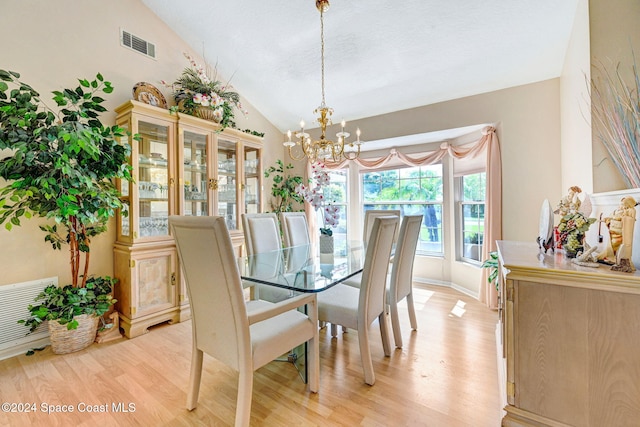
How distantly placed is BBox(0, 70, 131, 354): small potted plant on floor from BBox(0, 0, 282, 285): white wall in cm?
15

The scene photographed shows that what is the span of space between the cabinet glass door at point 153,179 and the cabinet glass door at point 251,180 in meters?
1.04

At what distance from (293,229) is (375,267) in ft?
4.73

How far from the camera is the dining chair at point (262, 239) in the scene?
234 centimetres

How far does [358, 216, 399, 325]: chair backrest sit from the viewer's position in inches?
67.6

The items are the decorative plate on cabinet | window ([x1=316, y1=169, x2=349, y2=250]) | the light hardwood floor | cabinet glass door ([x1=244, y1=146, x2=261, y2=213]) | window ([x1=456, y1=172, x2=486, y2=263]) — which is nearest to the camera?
the light hardwood floor

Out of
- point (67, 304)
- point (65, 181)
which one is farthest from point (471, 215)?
point (67, 304)

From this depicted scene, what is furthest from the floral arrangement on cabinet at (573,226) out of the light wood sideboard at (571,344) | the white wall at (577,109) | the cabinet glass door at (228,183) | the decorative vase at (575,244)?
the cabinet glass door at (228,183)

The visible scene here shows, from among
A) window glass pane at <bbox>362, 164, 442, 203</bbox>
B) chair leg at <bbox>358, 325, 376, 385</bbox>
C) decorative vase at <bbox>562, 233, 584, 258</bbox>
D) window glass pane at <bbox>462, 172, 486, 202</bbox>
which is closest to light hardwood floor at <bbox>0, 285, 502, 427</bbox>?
chair leg at <bbox>358, 325, 376, 385</bbox>

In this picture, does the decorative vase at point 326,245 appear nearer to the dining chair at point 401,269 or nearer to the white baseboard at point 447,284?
the dining chair at point 401,269

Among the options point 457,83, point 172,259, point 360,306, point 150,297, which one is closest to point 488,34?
point 457,83

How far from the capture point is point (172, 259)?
2752 millimetres

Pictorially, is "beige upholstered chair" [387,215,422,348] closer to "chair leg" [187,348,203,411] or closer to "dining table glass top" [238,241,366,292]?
"dining table glass top" [238,241,366,292]

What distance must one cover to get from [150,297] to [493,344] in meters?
3.10

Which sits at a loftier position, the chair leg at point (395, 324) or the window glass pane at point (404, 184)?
the window glass pane at point (404, 184)
